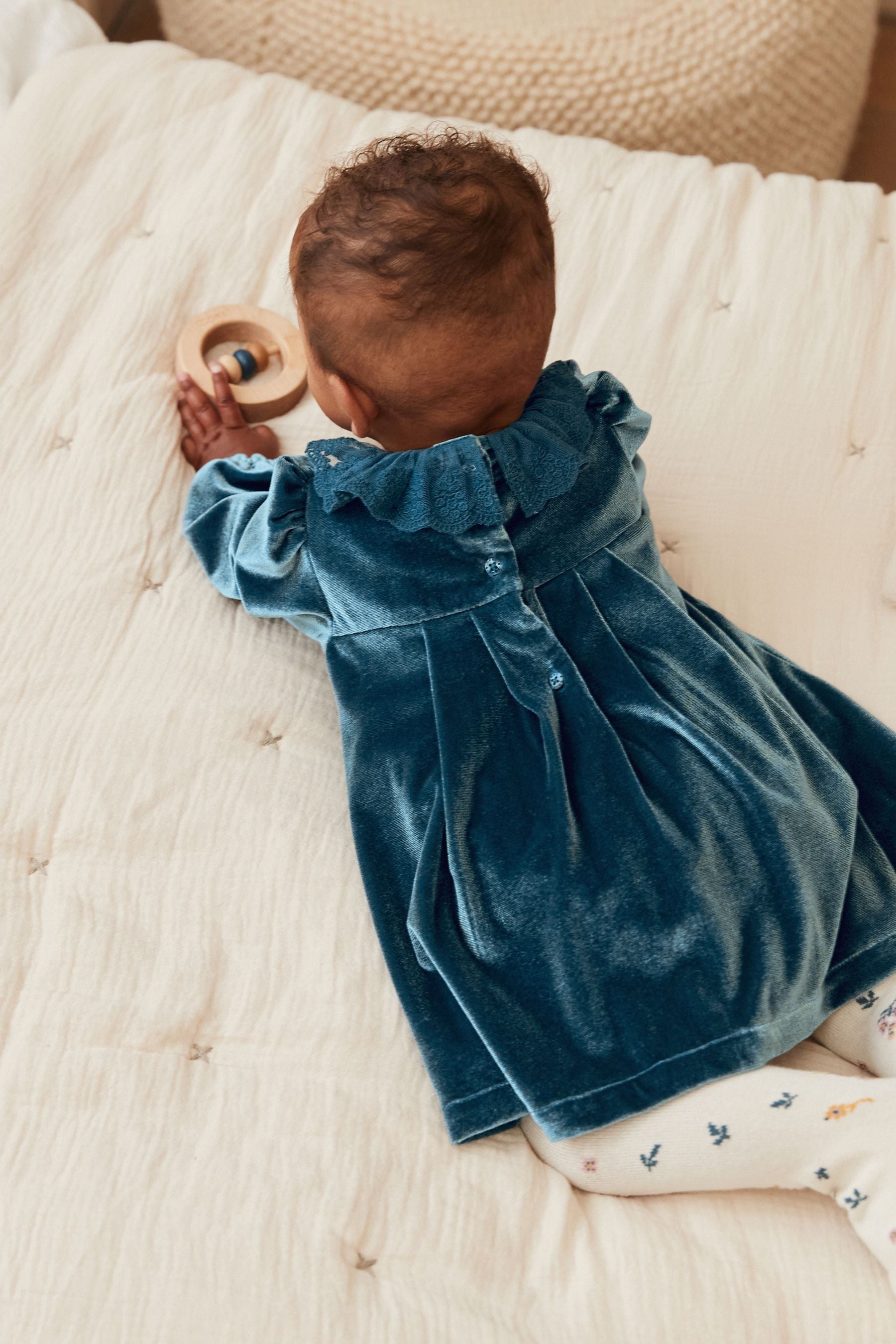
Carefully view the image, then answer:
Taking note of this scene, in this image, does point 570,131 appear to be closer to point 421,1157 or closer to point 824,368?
point 824,368

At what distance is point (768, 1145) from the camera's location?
84 centimetres

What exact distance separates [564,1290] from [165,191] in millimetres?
1252

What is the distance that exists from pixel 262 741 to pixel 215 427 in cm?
37

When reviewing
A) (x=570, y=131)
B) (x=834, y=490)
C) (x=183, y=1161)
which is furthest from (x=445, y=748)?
(x=570, y=131)

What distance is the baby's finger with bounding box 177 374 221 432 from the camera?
1187 millimetres

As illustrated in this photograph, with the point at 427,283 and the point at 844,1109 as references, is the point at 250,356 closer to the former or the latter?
the point at 427,283

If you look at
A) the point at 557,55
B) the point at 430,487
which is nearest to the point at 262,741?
the point at 430,487

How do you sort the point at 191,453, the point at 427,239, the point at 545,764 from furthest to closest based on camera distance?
the point at 191,453 < the point at 545,764 < the point at 427,239

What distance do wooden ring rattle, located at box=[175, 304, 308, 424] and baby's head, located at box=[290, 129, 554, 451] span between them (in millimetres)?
310

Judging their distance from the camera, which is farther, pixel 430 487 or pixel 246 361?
pixel 246 361

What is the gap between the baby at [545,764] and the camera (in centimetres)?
85

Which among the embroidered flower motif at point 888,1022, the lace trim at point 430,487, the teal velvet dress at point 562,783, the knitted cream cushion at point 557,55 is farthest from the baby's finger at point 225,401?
the embroidered flower motif at point 888,1022

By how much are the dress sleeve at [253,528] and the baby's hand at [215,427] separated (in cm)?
5

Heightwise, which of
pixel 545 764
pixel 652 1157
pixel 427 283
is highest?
pixel 427 283
